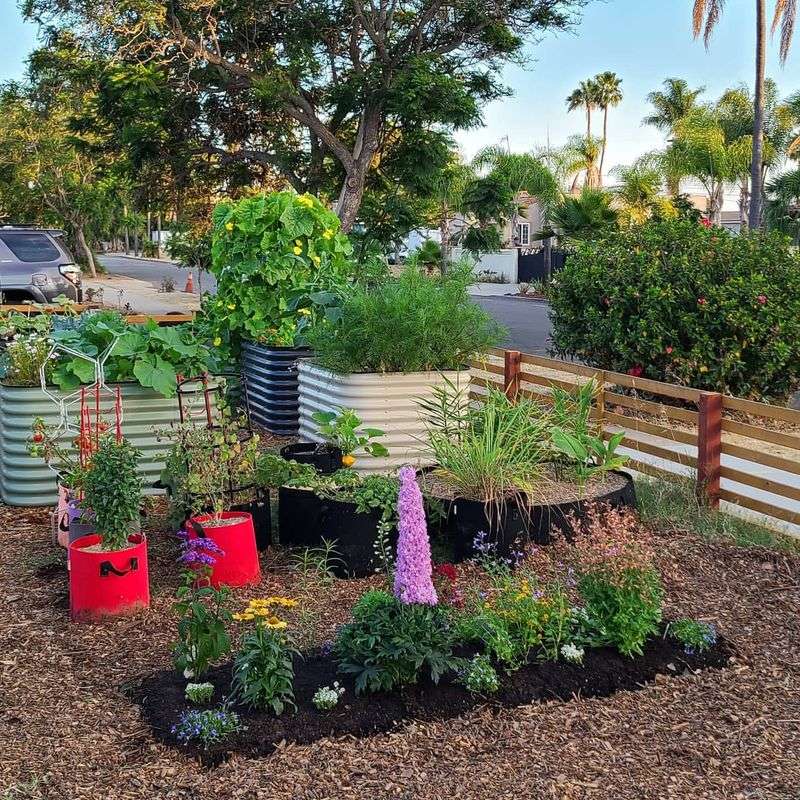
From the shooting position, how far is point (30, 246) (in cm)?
1566

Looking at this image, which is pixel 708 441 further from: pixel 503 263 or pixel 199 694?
pixel 503 263

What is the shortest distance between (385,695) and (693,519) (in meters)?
3.05

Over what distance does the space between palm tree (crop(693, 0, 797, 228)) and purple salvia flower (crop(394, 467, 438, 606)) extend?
24.0 m

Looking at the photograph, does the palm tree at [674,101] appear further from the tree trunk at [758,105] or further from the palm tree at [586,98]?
the tree trunk at [758,105]

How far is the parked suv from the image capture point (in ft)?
50.3

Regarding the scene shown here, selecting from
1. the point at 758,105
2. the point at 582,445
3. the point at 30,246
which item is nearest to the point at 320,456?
the point at 582,445

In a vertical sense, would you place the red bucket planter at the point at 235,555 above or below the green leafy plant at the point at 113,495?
below

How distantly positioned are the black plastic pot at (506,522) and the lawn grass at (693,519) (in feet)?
2.66

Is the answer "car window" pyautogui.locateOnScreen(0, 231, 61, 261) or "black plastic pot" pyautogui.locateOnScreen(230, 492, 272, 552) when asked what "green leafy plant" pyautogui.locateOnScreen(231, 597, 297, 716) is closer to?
"black plastic pot" pyautogui.locateOnScreen(230, 492, 272, 552)

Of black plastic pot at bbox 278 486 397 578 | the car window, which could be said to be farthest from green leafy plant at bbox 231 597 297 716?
the car window

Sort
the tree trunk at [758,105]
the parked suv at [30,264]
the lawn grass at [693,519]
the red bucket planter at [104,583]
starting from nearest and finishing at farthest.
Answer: the red bucket planter at [104,583]
the lawn grass at [693,519]
the parked suv at [30,264]
the tree trunk at [758,105]

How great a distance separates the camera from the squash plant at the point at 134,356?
256 inches

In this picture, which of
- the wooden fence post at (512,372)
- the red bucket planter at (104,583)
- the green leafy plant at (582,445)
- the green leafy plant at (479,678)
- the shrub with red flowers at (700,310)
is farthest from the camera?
the shrub with red flowers at (700,310)

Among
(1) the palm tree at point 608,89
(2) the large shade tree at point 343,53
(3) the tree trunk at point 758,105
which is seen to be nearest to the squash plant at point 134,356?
(2) the large shade tree at point 343,53
